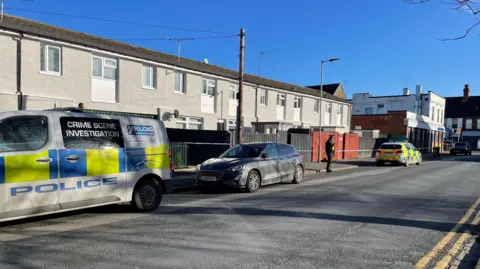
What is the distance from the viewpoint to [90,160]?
20.8 feet

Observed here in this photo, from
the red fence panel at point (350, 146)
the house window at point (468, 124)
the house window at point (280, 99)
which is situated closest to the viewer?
the red fence panel at point (350, 146)

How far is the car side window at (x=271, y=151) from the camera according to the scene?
11203 mm

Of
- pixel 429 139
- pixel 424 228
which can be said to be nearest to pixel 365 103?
pixel 429 139

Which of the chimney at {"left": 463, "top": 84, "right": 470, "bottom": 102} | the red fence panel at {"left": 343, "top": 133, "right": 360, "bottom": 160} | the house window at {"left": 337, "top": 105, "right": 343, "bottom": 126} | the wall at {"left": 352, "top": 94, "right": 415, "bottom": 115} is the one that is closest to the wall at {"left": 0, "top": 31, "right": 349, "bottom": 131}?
the red fence panel at {"left": 343, "top": 133, "right": 360, "bottom": 160}

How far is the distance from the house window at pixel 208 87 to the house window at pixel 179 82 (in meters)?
1.76

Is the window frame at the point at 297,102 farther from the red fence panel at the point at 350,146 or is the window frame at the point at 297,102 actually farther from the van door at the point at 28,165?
the van door at the point at 28,165

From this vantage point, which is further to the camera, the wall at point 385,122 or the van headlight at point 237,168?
the wall at point 385,122

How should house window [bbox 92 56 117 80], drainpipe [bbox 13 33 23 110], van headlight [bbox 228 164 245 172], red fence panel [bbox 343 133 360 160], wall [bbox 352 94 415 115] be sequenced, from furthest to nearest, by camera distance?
1. wall [bbox 352 94 415 115]
2. red fence panel [bbox 343 133 360 160]
3. house window [bbox 92 56 117 80]
4. drainpipe [bbox 13 33 23 110]
5. van headlight [bbox 228 164 245 172]

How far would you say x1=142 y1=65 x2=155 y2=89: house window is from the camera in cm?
1925

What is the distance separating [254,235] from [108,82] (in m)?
14.2

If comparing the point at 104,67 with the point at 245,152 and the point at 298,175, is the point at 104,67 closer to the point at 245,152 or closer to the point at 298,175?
the point at 245,152

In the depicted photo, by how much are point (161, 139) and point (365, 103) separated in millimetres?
50999

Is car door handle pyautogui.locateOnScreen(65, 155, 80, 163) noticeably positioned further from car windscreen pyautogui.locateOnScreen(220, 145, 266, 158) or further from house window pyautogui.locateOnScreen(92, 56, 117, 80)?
house window pyautogui.locateOnScreen(92, 56, 117, 80)

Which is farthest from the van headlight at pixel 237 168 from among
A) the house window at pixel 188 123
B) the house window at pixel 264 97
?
the house window at pixel 264 97
